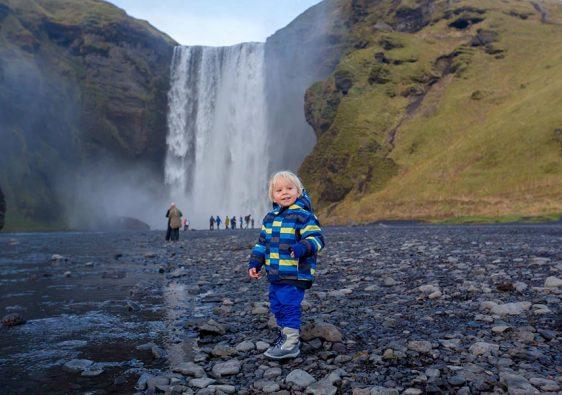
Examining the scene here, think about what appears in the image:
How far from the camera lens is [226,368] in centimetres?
473

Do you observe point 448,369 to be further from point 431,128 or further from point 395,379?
point 431,128

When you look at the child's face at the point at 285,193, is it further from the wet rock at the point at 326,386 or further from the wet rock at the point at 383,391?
the wet rock at the point at 383,391

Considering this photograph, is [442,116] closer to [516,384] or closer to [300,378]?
[516,384]

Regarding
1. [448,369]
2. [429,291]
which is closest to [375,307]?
[429,291]

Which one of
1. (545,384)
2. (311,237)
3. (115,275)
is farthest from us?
(115,275)

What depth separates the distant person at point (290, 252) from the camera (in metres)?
5.21

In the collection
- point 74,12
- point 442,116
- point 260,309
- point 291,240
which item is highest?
point 74,12

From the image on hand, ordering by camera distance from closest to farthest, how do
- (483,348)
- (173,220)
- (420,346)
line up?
(483,348)
(420,346)
(173,220)

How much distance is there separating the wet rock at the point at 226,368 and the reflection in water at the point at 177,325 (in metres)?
0.60

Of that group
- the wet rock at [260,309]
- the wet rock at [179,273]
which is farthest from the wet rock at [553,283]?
the wet rock at [179,273]

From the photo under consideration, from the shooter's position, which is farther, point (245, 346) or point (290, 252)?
point (245, 346)

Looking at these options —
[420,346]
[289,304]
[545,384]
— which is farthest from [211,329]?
[545,384]

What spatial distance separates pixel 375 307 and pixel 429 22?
290 feet

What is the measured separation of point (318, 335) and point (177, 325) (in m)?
2.48
